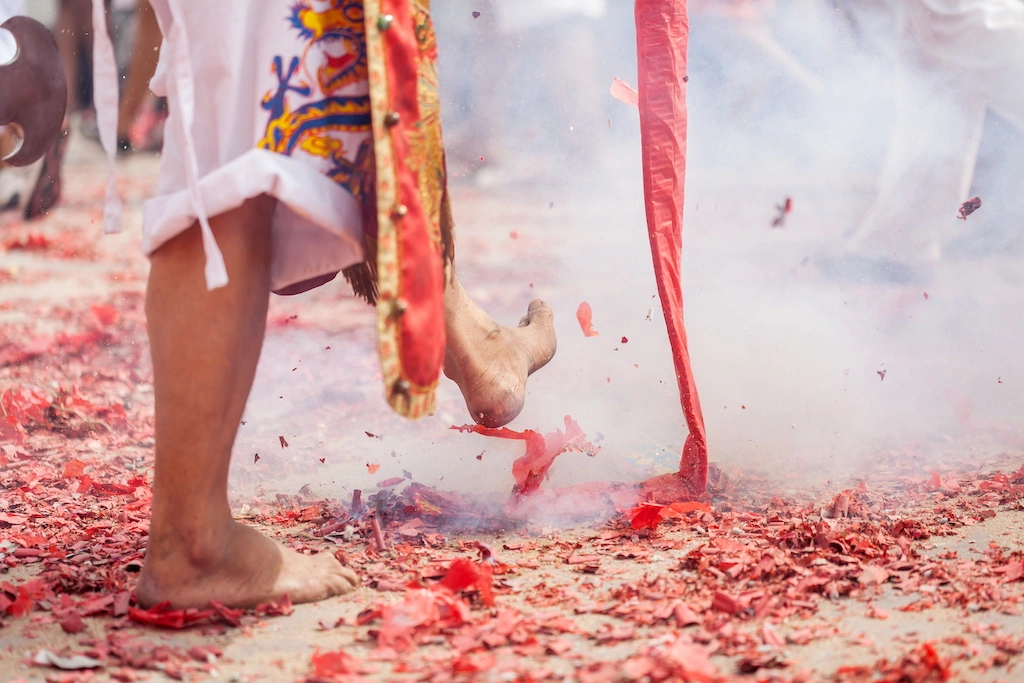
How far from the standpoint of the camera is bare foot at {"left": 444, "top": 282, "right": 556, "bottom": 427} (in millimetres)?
1674

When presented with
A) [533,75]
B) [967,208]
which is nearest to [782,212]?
[533,75]

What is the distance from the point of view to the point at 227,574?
4.16ft

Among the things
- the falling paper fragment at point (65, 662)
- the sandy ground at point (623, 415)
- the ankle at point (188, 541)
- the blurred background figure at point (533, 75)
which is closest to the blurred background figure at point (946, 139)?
the sandy ground at point (623, 415)

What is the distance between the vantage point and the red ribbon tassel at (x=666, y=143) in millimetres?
1736

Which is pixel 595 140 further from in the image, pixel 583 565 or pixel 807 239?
pixel 583 565

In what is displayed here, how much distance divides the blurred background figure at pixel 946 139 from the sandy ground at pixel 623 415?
275 mm

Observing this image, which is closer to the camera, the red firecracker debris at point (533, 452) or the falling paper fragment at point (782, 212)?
the red firecracker debris at point (533, 452)

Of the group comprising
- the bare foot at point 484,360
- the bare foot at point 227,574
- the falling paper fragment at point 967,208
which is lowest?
the bare foot at point 227,574

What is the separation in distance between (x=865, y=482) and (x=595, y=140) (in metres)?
2.58

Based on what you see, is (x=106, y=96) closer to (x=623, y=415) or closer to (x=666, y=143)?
(x=666, y=143)

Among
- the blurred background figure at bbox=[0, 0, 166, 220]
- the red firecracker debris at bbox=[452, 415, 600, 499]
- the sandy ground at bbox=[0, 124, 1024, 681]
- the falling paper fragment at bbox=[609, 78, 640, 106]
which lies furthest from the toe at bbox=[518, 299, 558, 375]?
the blurred background figure at bbox=[0, 0, 166, 220]

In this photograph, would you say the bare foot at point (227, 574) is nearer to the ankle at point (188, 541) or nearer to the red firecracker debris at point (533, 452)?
the ankle at point (188, 541)

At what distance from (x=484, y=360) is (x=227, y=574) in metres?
0.65

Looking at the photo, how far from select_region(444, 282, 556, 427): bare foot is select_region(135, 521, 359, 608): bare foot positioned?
0.50 metres
